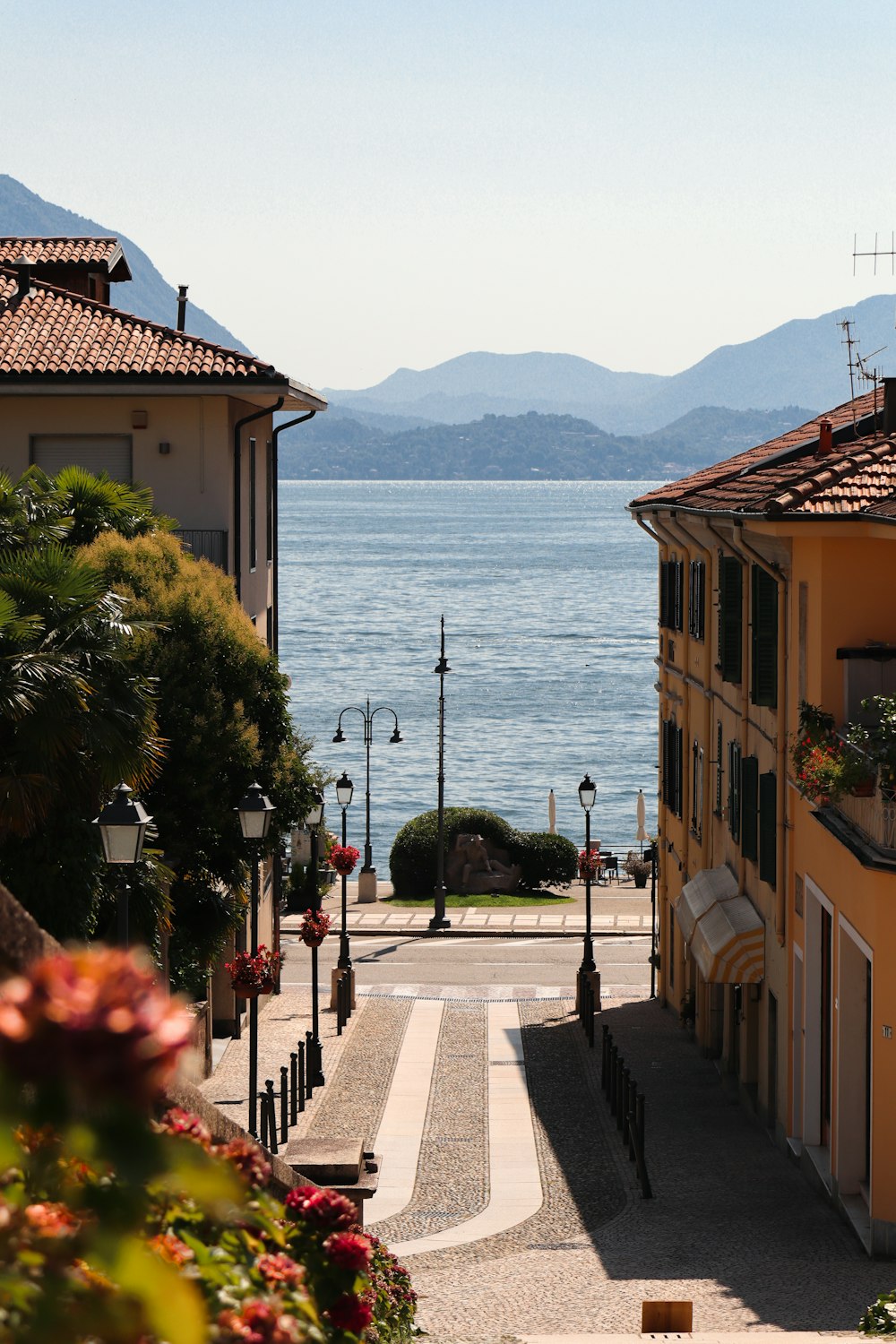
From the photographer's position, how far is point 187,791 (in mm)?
23688

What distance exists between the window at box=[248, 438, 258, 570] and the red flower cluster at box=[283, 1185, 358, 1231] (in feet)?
A: 81.9

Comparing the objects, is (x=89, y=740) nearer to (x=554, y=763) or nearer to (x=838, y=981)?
(x=838, y=981)

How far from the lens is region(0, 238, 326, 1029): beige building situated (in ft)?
87.1

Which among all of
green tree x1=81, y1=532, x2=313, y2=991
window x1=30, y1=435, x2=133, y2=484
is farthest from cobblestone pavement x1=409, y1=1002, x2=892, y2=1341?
window x1=30, y1=435, x2=133, y2=484

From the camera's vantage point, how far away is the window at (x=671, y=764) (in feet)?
102

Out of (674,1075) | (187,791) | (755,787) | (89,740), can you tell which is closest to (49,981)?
(89,740)

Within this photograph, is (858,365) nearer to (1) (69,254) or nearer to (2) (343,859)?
(2) (343,859)

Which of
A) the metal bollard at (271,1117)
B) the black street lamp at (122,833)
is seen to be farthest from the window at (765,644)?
the black street lamp at (122,833)

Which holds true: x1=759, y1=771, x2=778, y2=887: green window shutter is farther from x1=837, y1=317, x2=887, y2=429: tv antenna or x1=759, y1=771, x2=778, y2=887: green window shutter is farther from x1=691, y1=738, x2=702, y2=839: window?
x1=691, y1=738, x2=702, y2=839: window

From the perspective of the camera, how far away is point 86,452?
2731 centimetres

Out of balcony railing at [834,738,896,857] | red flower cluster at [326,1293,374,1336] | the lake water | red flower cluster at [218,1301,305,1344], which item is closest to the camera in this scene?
red flower cluster at [218,1301,305,1344]

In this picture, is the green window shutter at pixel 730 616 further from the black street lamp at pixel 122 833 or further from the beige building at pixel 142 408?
the black street lamp at pixel 122 833

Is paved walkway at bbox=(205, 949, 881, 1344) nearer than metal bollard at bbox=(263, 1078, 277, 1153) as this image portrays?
Yes

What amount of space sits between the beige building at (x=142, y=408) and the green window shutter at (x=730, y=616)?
7.50 meters
